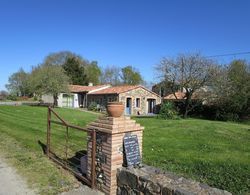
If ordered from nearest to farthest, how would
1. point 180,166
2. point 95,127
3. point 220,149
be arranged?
point 95,127 → point 180,166 → point 220,149

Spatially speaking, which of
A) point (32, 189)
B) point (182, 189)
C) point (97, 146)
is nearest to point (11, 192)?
point (32, 189)

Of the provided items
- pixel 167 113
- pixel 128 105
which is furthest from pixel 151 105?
pixel 167 113

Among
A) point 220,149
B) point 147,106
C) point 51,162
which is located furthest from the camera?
point 147,106

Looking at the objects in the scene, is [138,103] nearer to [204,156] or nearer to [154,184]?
[204,156]

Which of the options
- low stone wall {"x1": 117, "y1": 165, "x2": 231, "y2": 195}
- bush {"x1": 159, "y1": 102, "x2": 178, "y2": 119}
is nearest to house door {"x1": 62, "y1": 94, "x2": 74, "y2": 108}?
bush {"x1": 159, "y1": 102, "x2": 178, "y2": 119}

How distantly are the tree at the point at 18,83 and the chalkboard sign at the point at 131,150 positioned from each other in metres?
63.8

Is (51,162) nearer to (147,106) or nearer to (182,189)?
(182,189)

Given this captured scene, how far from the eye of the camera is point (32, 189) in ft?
16.8

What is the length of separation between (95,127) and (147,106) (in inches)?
1210

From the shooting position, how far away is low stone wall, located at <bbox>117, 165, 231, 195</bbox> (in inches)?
149

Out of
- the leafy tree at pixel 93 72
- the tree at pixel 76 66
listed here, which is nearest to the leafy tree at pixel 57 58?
the tree at pixel 76 66

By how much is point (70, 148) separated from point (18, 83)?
2524 inches

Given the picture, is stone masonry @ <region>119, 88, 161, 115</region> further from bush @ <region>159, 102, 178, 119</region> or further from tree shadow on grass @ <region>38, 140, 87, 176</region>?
tree shadow on grass @ <region>38, 140, 87, 176</region>

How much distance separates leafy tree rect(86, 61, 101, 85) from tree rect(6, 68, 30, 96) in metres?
15.7
